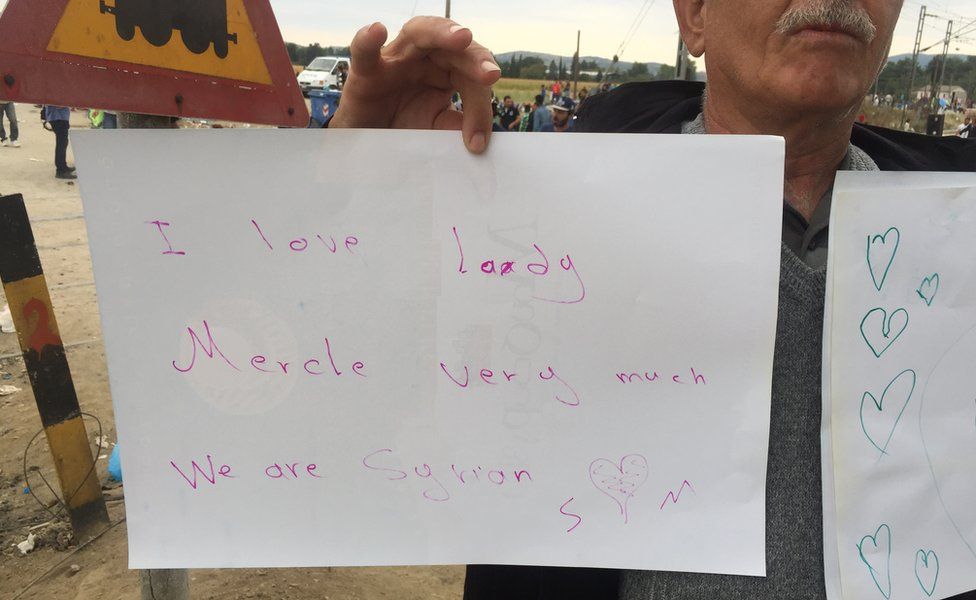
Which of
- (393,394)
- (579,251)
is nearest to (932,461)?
(579,251)

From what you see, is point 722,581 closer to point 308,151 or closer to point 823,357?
point 823,357

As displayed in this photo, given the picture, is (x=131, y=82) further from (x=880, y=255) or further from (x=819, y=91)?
(x=880, y=255)

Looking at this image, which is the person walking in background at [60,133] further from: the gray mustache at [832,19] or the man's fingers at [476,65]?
the gray mustache at [832,19]

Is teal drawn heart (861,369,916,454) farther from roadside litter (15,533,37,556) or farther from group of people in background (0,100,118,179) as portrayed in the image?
group of people in background (0,100,118,179)

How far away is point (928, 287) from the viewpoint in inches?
40.8

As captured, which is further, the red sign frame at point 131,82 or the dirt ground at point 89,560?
the dirt ground at point 89,560

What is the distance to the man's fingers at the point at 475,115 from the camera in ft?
2.97

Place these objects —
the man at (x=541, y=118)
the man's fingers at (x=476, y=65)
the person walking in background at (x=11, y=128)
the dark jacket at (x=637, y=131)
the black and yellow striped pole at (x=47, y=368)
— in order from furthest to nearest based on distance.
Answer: the man at (x=541, y=118) < the person walking in background at (x=11, y=128) < the black and yellow striped pole at (x=47, y=368) < the dark jacket at (x=637, y=131) < the man's fingers at (x=476, y=65)

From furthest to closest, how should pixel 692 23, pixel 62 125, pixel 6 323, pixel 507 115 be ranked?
pixel 507 115
pixel 62 125
pixel 6 323
pixel 692 23

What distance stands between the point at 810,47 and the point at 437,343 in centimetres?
74

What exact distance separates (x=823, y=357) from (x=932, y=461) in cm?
26

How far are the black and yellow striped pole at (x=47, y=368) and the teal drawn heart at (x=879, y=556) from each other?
2631mm

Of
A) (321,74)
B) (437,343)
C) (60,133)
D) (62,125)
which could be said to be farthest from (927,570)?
(321,74)

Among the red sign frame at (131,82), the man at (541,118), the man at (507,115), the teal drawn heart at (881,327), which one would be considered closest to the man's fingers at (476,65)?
the red sign frame at (131,82)
